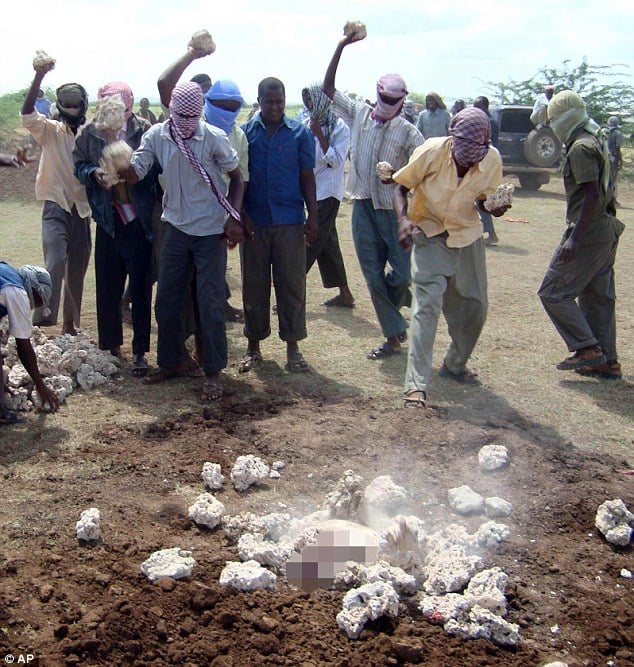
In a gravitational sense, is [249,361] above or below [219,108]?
below

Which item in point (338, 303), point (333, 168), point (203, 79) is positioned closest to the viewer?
point (203, 79)

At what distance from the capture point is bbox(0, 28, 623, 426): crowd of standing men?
214 inches

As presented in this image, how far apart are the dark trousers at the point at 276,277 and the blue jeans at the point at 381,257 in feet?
2.33

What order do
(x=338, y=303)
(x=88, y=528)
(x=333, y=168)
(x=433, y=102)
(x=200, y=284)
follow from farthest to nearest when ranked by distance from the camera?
(x=433, y=102) → (x=338, y=303) → (x=333, y=168) → (x=200, y=284) → (x=88, y=528)

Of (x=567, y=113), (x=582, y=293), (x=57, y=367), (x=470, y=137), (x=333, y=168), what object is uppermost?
(x=567, y=113)

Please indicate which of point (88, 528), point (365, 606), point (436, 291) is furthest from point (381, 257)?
point (365, 606)

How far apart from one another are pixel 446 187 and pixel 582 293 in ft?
5.53

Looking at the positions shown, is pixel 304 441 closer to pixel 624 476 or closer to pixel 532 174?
pixel 624 476

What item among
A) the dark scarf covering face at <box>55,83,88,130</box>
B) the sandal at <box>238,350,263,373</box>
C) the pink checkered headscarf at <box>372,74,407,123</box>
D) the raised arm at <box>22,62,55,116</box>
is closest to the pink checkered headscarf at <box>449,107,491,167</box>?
the pink checkered headscarf at <box>372,74,407,123</box>

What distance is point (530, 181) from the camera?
18.9 meters

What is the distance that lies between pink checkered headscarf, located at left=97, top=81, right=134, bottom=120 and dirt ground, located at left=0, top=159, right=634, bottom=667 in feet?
6.18

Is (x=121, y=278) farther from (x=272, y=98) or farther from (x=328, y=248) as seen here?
(x=328, y=248)

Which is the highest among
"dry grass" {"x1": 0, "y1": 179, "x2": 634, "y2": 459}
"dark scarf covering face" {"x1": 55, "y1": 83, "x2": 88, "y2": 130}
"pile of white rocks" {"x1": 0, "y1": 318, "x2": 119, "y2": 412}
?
"dark scarf covering face" {"x1": 55, "y1": 83, "x2": 88, "y2": 130}

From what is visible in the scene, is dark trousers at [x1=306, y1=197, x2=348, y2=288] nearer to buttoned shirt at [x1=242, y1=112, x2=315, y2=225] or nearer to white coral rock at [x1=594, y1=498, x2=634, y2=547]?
buttoned shirt at [x1=242, y1=112, x2=315, y2=225]
